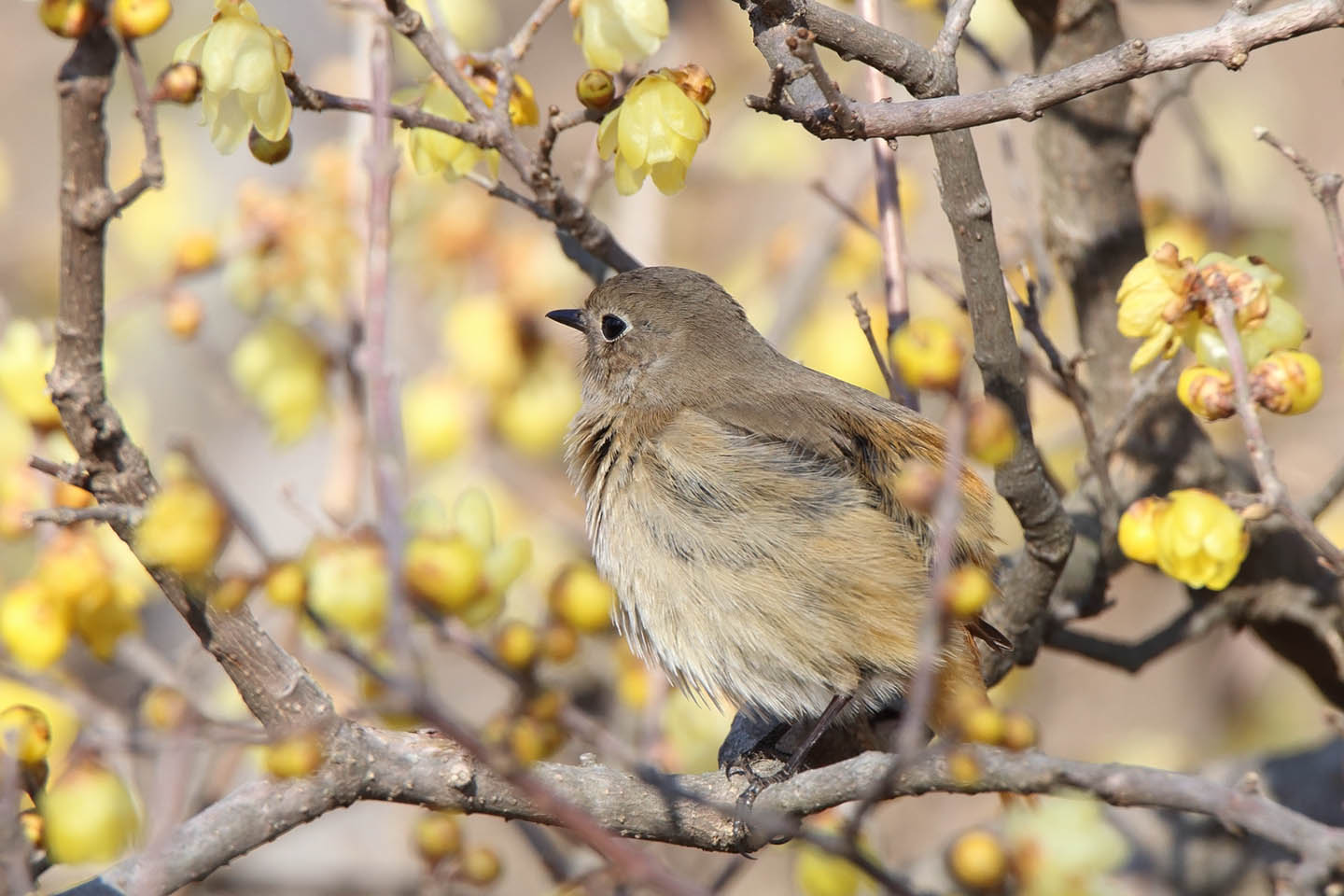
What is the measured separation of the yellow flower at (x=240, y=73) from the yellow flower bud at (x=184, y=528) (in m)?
0.82

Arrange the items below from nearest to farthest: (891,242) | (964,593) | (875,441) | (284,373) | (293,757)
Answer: (293,757) → (964,593) → (875,441) → (891,242) → (284,373)

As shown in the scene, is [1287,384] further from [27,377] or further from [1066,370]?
[27,377]

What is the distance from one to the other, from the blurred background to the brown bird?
1.22 feet

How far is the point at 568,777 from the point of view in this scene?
283 cm

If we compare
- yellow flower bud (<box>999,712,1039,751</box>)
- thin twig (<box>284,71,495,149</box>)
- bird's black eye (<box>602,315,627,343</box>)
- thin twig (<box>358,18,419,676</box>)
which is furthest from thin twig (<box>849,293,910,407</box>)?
thin twig (<box>358,18,419,676</box>)

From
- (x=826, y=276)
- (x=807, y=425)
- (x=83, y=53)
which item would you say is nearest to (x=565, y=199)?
(x=807, y=425)

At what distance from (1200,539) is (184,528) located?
6.48ft

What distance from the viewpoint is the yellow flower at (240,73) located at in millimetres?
2455

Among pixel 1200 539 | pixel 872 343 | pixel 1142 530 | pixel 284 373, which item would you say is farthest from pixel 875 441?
pixel 284 373

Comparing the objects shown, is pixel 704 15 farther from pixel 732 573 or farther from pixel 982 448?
pixel 982 448

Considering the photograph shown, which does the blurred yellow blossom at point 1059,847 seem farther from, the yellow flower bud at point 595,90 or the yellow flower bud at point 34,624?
the yellow flower bud at point 34,624

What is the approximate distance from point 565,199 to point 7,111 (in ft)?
24.1

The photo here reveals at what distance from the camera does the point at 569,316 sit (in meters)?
4.40

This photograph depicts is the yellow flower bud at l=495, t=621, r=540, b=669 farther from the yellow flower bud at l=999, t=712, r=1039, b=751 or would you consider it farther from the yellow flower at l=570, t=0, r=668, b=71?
the yellow flower at l=570, t=0, r=668, b=71
